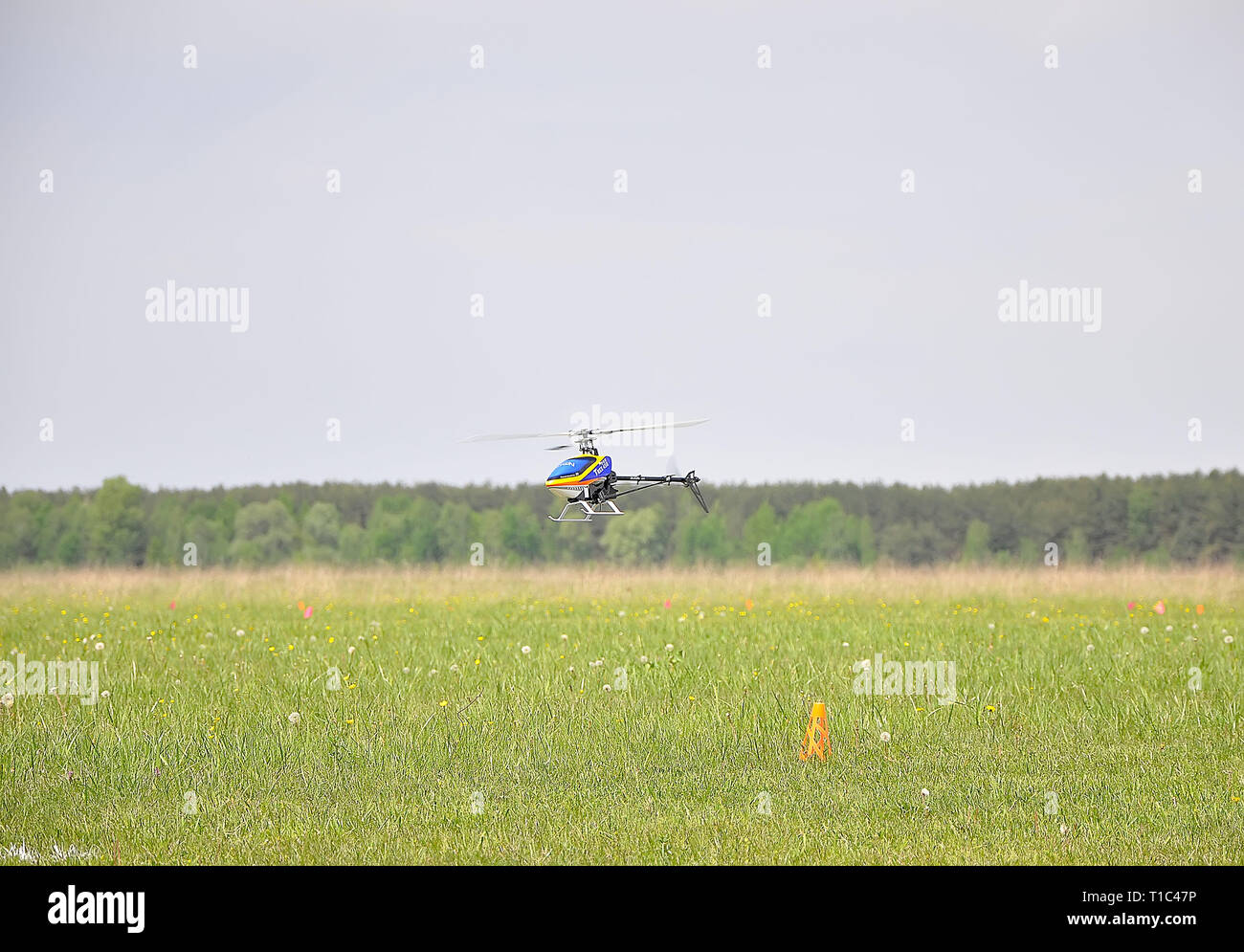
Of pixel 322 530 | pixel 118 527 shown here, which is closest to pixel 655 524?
pixel 322 530

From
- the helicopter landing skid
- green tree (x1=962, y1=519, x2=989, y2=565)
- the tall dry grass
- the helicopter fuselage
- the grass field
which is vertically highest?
the helicopter fuselage

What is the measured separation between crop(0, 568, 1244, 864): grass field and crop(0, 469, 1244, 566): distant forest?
629 inches

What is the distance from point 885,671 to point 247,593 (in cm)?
1375

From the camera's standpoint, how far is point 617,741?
436 inches

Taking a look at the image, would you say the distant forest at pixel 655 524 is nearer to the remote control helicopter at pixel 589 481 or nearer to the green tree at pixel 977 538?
the green tree at pixel 977 538

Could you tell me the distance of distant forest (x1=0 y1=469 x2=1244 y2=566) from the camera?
37.1m

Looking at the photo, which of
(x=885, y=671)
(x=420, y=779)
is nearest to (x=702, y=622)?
(x=885, y=671)

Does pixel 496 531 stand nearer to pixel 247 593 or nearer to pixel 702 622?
pixel 247 593

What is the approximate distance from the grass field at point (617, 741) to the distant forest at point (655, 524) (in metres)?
16.0

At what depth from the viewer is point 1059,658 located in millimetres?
15148

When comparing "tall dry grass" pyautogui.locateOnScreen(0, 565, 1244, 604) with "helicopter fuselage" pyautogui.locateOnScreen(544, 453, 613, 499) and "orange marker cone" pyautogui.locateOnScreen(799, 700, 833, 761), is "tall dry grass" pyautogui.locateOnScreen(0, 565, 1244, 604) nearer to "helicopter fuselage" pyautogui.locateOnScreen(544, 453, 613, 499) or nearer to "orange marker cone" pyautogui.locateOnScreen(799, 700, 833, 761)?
"orange marker cone" pyautogui.locateOnScreen(799, 700, 833, 761)

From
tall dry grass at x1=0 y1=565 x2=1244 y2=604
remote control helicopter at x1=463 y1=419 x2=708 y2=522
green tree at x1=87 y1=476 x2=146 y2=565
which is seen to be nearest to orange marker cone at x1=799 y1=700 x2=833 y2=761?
remote control helicopter at x1=463 y1=419 x2=708 y2=522

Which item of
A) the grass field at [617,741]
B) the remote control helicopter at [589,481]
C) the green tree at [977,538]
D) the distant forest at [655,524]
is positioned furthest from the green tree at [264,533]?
the remote control helicopter at [589,481]

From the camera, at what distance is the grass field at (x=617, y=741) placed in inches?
328
